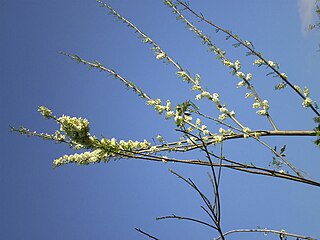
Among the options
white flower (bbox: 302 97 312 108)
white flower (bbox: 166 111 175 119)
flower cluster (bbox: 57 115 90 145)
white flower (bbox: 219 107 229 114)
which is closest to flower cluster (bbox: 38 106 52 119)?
flower cluster (bbox: 57 115 90 145)

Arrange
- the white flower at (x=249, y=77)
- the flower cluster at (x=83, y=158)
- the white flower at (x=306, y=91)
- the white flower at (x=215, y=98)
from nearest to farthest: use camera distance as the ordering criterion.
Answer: the flower cluster at (x=83, y=158) → the white flower at (x=306, y=91) → the white flower at (x=215, y=98) → the white flower at (x=249, y=77)

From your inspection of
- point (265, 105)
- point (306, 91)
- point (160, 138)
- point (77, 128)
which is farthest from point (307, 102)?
point (77, 128)

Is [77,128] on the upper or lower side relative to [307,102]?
lower

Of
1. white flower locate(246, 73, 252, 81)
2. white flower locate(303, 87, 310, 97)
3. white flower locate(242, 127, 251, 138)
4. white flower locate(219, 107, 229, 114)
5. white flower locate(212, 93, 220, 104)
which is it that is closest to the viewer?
white flower locate(242, 127, 251, 138)

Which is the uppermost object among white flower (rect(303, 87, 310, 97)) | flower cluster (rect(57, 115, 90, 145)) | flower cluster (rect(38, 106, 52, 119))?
white flower (rect(303, 87, 310, 97))

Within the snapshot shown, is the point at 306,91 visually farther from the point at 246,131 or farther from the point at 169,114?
the point at 169,114

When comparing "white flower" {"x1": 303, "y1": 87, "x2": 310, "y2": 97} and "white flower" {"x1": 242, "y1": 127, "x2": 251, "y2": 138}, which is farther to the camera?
"white flower" {"x1": 303, "y1": 87, "x2": 310, "y2": 97}

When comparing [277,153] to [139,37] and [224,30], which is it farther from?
[139,37]

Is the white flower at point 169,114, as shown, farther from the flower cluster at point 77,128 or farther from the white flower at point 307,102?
the white flower at point 307,102

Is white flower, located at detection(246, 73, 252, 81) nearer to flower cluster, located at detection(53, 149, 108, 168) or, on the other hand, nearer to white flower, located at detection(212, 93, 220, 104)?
white flower, located at detection(212, 93, 220, 104)

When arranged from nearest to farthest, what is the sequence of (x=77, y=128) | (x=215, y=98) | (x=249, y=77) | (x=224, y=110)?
(x=77, y=128), (x=224, y=110), (x=215, y=98), (x=249, y=77)

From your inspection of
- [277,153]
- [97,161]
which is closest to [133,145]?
[97,161]

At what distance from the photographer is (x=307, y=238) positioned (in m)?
2.35

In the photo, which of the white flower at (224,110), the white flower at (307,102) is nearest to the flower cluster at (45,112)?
the white flower at (224,110)
